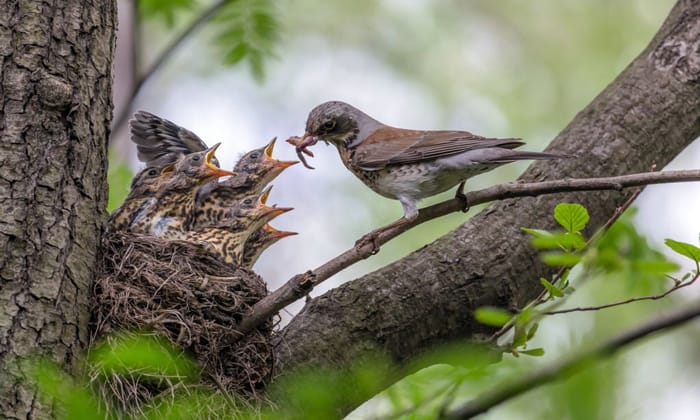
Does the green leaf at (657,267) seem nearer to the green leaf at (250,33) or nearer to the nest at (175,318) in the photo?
the nest at (175,318)

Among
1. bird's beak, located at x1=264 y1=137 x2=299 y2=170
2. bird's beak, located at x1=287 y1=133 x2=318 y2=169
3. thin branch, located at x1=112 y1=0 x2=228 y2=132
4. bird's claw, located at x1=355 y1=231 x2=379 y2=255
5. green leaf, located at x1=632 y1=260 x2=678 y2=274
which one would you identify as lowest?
bird's claw, located at x1=355 y1=231 x2=379 y2=255

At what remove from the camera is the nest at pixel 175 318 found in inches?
137

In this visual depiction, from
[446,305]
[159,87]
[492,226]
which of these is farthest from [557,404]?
[159,87]

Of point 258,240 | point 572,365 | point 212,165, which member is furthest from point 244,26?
point 572,365

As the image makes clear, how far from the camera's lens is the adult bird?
4.53 meters

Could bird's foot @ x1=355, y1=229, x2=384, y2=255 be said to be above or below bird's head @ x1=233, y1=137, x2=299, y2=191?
below

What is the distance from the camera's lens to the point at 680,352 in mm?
10336

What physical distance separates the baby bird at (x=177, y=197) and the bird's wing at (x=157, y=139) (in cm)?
35

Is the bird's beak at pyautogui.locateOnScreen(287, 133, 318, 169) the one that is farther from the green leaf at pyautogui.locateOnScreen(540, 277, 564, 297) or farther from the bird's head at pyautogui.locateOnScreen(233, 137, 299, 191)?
the green leaf at pyautogui.locateOnScreen(540, 277, 564, 297)

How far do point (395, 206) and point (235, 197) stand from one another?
15.9 ft

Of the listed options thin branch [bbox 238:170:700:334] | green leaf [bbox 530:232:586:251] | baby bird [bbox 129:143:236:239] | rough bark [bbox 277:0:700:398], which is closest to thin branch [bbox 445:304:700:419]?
green leaf [bbox 530:232:586:251]

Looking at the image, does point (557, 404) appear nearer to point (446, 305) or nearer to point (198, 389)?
point (198, 389)

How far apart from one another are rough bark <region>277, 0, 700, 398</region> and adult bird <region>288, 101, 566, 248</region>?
0.29 meters

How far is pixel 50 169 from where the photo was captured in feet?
11.1
